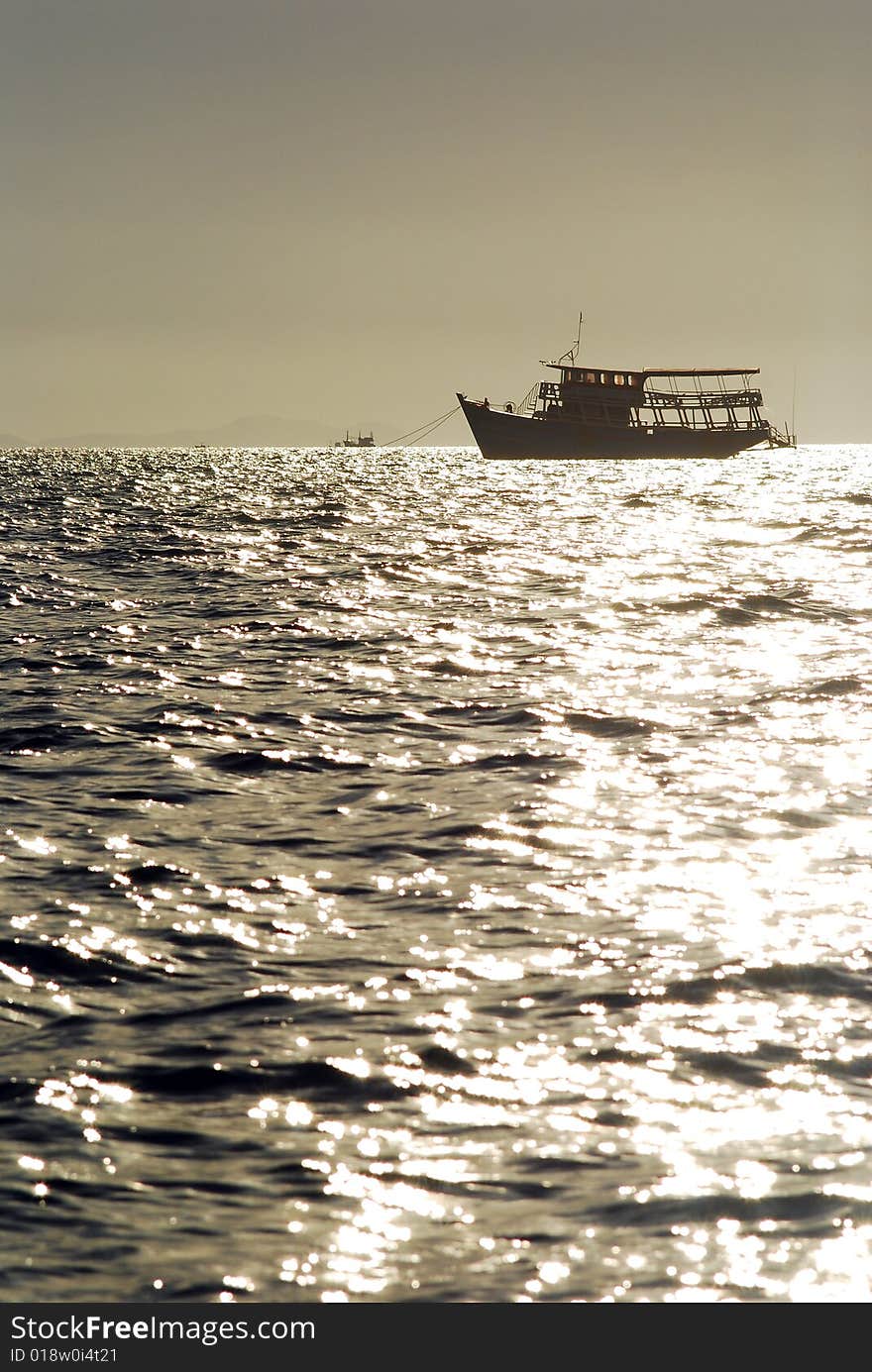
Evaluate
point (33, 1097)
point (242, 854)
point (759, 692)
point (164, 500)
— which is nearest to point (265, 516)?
point (164, 500)

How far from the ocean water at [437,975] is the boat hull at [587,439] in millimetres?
98898

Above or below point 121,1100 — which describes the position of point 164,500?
above

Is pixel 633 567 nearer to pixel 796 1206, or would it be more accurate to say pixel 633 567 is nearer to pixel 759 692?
pixel 759 692

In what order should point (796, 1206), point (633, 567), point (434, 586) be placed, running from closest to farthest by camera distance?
point (796, 1206), point (434, 586), point (633, 567)

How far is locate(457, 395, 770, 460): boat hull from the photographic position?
376 feet

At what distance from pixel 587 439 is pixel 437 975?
11096cm

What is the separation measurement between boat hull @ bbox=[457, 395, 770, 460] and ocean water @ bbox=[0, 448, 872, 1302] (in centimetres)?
9890

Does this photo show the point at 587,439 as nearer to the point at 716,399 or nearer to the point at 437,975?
the point at 716,399

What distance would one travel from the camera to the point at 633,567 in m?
30.8

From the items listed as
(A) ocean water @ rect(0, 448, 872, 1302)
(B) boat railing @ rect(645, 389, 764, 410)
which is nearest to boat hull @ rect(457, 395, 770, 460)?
(B) boat railing @ rect(645, 389, 764, 410)

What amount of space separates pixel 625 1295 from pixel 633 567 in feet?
88.9

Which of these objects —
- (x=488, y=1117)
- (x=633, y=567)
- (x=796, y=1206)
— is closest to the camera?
(x=796, y=1206)

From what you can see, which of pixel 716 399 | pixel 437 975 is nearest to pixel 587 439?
pixel 716 399
